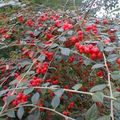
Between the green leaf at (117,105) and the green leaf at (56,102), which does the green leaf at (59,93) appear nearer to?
the green leaf at (56,102)

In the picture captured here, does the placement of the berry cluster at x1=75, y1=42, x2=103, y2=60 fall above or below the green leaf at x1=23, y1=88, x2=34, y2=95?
above

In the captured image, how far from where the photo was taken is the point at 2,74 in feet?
5.06

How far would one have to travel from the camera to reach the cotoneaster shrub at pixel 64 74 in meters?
1.09

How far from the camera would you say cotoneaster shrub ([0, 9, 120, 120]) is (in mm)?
1093

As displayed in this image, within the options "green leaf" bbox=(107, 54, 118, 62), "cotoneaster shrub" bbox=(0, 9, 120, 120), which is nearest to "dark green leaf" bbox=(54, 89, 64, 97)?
"cotoneaster shrub" bbox=(0, 9, 120, 120)

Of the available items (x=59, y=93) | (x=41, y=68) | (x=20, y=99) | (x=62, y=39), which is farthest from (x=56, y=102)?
(x=62, y=39)

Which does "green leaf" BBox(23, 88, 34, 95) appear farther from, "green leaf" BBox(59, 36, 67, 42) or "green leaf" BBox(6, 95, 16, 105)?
"green leaf" BBox(59, 36, 67, 42)

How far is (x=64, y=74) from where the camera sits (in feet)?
4.60

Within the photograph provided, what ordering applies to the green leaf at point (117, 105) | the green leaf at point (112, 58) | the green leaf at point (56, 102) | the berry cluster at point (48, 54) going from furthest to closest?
1. the berry cluster at point (48, 54)
2. the green leaf at point (112, 58)
3. the green leaf at point (56, 102)
4. the green leaf at point (117, 105)

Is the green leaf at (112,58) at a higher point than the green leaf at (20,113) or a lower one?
higher

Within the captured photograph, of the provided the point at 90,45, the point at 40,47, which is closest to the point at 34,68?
the point at 40,47

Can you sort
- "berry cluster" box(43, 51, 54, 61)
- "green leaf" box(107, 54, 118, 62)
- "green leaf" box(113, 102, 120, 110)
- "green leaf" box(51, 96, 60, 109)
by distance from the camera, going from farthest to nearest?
"berry cluster" box(43, 51, 54, 61) < "green leaf" box(107, 54, 118, 62) < "green leaf" box(51, 96, 60, 109) < "green leaf" box(113, 102, 120, 110)

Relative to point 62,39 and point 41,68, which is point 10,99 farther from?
point 62,39

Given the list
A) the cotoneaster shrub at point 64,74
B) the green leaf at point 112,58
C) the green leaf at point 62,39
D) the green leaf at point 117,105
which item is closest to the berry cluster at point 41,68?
the cotoneaster shrub at point 64,74
